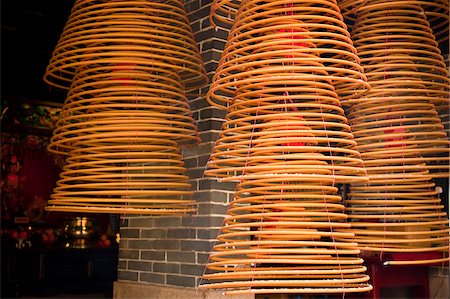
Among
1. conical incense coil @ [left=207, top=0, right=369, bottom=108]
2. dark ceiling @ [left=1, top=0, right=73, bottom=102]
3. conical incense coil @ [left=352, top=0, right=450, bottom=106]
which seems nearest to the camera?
conical incense coil @ [left=207, top=0, right=369, bottom=108]

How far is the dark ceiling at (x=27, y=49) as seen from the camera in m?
7.29

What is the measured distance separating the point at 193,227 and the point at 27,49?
237 inches

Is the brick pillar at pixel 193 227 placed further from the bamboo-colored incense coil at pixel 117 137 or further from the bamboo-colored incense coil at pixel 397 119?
the bamboo-colored incense coil at pixel 397 119

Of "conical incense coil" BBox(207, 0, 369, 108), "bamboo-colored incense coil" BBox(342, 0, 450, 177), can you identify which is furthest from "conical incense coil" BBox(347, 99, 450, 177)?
"conical incense coil" BBox(207, 0, 369, 108)

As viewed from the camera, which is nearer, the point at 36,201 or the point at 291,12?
the point at 291,12

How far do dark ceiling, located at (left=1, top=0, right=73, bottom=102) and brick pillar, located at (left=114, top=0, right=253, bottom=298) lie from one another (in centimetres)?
432

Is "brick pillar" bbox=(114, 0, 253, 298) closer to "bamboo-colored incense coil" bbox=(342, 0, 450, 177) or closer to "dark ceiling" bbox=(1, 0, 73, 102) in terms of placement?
"bamboo-colored incense coil" bbox=(342, 0, 450, 177)

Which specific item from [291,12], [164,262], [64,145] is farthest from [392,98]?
[164,262]

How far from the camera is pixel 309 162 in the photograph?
1.90m

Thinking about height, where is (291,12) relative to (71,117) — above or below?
above

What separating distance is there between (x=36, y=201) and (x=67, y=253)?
4.68 ft

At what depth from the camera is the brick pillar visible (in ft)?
9.93

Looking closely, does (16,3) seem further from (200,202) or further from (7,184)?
(200,202)

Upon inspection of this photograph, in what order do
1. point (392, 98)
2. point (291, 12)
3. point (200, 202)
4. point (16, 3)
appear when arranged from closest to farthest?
1. point (291, 12)
2. point (392, 98)
3. point (200, 202)
4. point (16, 3)
